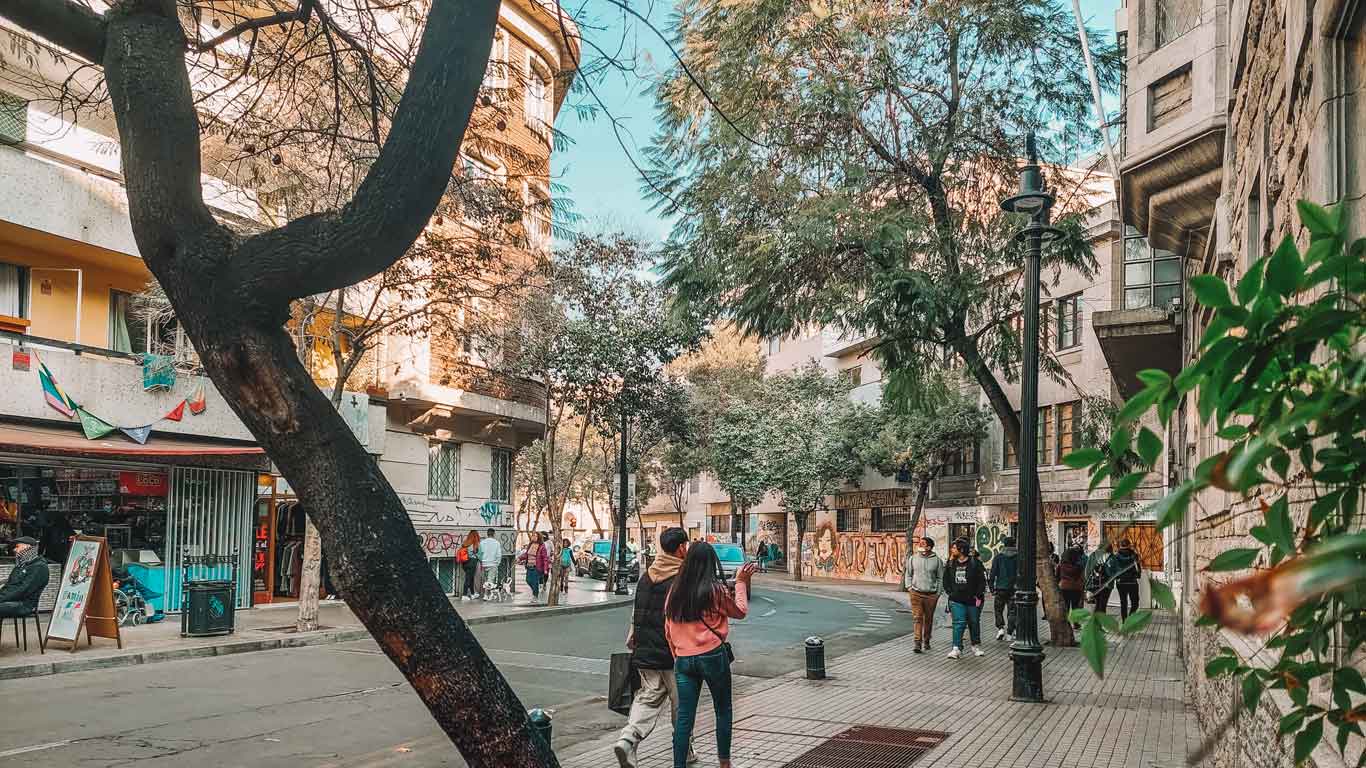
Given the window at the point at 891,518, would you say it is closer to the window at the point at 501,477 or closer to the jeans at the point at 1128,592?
the window at the point at 501,477

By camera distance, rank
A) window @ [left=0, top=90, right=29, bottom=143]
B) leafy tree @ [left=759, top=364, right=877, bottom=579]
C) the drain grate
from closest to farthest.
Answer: the drain grate
window @ [left=0, top=90, right=29, bottom=143]
leafy tree @ [left=759, top=364, right=877, bottom=579]

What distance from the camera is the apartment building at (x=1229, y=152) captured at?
3.73 meters

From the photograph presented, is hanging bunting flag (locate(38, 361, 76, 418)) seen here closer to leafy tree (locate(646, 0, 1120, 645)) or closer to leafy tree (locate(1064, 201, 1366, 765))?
leafy tree (locate(646, 0, 1120, 645))

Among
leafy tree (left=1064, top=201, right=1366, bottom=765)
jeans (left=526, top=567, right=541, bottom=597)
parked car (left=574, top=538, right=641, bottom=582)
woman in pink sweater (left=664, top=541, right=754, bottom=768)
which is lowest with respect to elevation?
parked car (left=574, top=538, right=641, bottom=582)

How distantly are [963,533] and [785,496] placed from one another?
8.34 meters

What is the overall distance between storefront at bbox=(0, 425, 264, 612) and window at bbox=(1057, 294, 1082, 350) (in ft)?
71.0

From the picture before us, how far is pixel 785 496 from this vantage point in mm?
43469

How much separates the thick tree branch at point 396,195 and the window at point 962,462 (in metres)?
34.7

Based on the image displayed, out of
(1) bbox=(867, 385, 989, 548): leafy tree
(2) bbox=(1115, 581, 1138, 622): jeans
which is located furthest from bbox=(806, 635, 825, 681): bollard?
(1) bbox=(867, 385, 989, 548): leafy tree

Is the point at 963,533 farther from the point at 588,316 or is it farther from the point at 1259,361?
the point at 1259,361

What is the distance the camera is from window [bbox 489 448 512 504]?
31719mm

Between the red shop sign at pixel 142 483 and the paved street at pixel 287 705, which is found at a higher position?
the red shop sign at pixel 142 483

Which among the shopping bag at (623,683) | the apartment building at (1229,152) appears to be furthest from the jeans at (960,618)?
the shopping bag at (623,683)

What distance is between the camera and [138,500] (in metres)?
19.8
